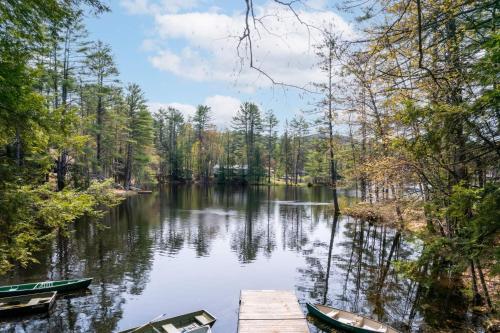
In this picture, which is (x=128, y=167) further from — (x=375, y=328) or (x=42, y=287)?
(x=375, y=328)

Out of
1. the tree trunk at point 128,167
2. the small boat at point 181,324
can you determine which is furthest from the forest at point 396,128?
the tree trunk at point 128,167

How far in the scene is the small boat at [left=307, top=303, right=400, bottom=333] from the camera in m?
10.2

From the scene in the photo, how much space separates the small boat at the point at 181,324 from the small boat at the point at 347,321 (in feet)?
10.8

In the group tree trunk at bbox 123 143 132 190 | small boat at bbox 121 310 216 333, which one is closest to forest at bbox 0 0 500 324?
small boat at bbox 121 310 216 333

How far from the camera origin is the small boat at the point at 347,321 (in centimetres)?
1020

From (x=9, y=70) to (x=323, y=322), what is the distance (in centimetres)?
1055

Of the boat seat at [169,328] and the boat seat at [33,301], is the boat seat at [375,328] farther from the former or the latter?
the boat seat at [33,301]

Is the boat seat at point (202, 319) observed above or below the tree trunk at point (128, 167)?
below

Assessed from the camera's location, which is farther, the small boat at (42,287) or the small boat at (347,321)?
the small boat at (42,287)

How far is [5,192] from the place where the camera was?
289 inches

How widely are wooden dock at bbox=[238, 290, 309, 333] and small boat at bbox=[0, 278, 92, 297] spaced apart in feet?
20.2

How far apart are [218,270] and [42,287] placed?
7355 millimetres

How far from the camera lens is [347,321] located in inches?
436

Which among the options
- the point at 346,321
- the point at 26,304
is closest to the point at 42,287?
the point at 26,304
